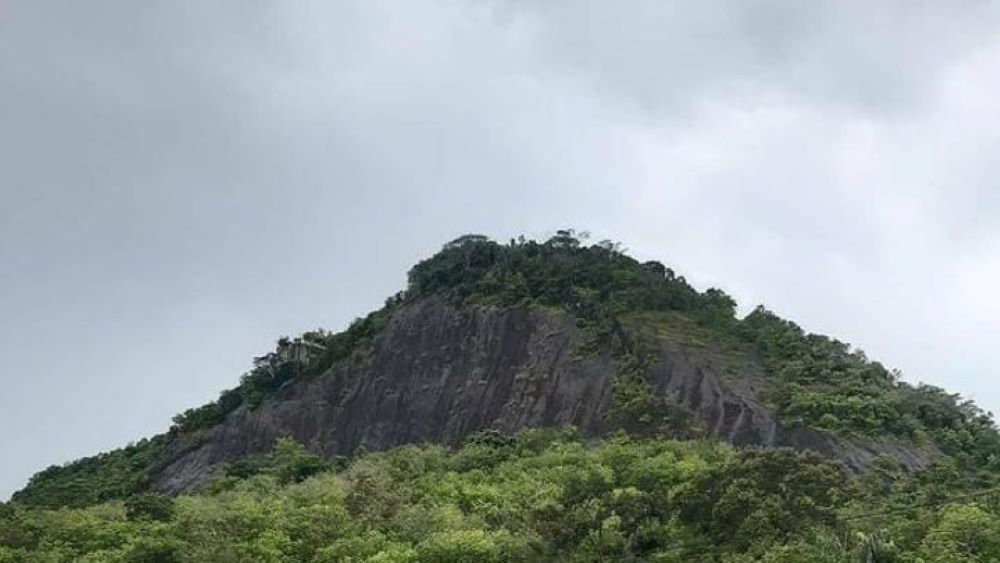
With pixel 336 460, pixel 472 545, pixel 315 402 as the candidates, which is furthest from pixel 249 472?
pixel 472 545

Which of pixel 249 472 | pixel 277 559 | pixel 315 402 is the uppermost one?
pixel 315 402

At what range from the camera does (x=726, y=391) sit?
51.0m

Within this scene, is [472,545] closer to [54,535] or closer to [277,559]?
[277,559]

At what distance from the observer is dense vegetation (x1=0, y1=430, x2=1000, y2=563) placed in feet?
105

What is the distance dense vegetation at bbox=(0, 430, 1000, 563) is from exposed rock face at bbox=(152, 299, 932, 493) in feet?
20.6

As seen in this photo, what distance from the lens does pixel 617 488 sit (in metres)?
40.4

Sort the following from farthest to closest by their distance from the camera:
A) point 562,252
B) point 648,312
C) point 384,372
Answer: point 562,252
point 384,372
point 648,312

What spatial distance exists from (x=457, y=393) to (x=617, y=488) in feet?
74.7

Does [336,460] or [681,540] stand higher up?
[336,460]

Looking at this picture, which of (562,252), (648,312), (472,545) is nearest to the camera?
(472,545)

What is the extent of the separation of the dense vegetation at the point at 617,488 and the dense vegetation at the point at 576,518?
2.7 inches

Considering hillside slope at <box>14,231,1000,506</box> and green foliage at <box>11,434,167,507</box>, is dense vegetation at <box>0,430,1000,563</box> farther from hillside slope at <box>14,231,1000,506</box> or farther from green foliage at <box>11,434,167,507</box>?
green foliage at <box>11,434,167,507</box>

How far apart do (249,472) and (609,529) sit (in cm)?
2734

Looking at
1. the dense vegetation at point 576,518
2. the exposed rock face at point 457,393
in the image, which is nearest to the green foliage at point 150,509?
the dense vegetation at point 576,518
